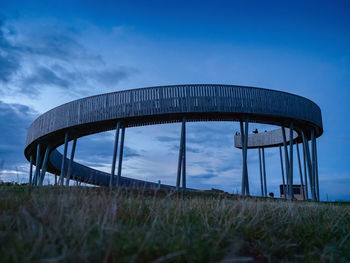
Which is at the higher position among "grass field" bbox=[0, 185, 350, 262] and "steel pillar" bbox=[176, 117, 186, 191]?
→ "steel pillar" bbox=[176, 117, 186, 191]

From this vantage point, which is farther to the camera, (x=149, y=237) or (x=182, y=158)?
(x=182, y=158)

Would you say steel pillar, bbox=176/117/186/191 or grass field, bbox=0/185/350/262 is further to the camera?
steel pillar, bbox=176/117/186/191

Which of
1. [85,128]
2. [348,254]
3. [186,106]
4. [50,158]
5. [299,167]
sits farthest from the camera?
[50,158]

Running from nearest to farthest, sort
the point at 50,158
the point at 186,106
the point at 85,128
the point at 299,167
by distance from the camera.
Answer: the point at 186,106, the point at 85,128, the point at 299,167, the point at 50,158

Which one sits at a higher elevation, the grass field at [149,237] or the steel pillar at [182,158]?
the steel pillar at [182,158]

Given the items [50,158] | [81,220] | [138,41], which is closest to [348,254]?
[81,220]

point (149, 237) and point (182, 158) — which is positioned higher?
point (182, 158)

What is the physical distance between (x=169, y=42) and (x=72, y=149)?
9765 millimetres

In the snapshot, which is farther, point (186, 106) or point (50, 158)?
point (50, 158)

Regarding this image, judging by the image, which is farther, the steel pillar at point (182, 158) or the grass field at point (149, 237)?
the steel pillar at point (182, 158)

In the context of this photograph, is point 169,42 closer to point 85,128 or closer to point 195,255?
point 85,128

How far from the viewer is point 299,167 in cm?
2047

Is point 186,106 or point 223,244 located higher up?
point 186,106

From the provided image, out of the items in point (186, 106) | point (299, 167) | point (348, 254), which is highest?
point (186, 106)
